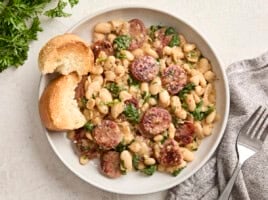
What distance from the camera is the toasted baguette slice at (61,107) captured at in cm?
159

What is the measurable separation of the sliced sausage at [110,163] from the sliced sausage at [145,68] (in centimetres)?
20

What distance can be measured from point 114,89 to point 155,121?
0.13 m

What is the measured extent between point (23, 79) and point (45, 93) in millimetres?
136

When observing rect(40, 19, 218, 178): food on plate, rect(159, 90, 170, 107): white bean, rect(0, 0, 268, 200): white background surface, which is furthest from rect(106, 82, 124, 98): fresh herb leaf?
rect(0, 0, 268, 200): white background surface

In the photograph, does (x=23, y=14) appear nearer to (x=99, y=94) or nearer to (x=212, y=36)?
(x=99, y=94)

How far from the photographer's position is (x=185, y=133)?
65.1 inches

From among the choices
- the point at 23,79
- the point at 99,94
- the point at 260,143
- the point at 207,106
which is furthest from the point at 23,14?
the point at 260,143

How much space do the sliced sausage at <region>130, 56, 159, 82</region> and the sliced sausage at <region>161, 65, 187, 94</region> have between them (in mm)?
28

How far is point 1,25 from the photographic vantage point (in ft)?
5.55

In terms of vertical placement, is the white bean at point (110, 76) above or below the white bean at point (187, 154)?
above

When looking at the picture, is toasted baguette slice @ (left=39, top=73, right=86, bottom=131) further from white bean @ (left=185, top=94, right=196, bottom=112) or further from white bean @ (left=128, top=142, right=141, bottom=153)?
white bean @ (left=185, top=94, right=196, bottom=112)

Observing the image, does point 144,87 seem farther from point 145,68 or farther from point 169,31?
point 169,31

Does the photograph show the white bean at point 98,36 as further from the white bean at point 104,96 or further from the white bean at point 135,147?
the white bean at point 135,147

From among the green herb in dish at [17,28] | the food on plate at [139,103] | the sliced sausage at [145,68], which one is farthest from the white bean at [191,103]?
the green herb in dish at [17,28]
